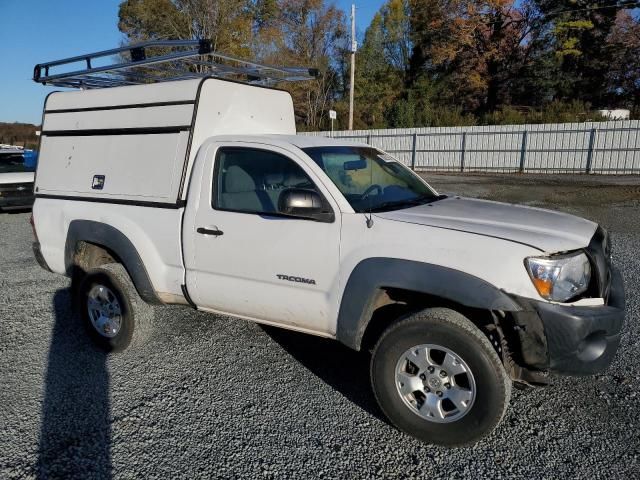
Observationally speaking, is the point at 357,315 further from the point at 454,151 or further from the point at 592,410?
the point at 454,151

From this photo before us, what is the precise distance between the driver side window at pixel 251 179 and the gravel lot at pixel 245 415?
4.37 ft

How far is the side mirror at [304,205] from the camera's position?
125 inches

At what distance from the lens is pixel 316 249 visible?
331 centimetres

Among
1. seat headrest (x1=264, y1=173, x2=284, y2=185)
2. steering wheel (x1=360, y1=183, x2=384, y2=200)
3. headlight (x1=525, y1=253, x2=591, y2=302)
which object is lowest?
headlight (x1=525, y1=253, x2=591, y2=302)

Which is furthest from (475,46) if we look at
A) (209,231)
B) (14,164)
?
(209,231)

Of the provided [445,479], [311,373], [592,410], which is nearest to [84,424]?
[311,373]

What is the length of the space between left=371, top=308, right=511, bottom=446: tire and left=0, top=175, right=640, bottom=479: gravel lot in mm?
155

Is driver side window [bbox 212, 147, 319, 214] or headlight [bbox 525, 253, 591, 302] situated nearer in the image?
headlight [bbox 525, 253, 591, 302]

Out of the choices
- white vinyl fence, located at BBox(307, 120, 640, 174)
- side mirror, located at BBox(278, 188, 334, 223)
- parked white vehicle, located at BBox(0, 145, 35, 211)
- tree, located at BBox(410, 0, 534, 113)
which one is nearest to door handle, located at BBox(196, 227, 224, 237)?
side mirror, located at BBox(278, 188, 334, 223)

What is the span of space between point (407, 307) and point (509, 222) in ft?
2.80

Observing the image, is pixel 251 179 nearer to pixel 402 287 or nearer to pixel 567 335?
pixel 402 287

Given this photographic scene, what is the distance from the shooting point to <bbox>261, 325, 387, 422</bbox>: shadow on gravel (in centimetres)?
358

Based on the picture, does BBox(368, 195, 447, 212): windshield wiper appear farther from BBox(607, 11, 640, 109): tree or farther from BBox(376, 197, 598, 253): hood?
BBox(607, 11, 640, 109): tree

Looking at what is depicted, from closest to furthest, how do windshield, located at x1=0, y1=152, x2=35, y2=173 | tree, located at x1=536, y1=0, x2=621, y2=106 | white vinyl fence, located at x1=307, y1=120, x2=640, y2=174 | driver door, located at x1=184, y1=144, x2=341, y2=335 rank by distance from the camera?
driver door, located at x1=184, y1=144, x2=341, y2=335 < windshield, located at x1=0, y1=152, x2=35, y2=173 < white vinyl fence, located at x1=307, y1=120, x2=640, y2=174 < tree, located at x1=536, y1=0, x2=621, y2=106
